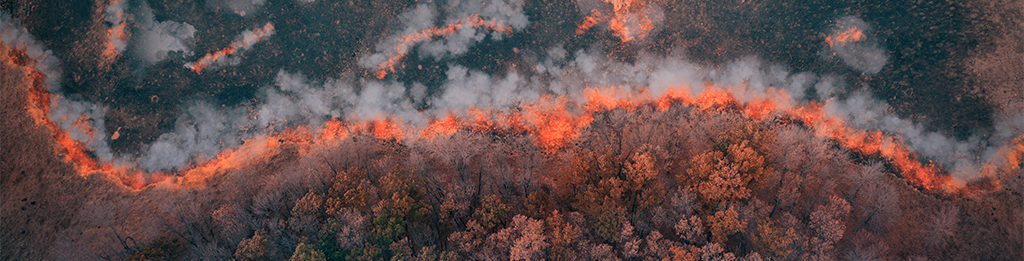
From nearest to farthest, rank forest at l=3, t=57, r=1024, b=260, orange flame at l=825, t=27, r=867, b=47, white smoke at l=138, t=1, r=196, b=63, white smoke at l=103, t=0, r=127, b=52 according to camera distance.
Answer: forest at l=3, t=57, r=1024, b=260 → white smoke at l=103, t=0, r=127, b=52 → white smoke at l=138, t=1, r=196, b=63 → orange flame at l=825, t=27, r=867, b=47

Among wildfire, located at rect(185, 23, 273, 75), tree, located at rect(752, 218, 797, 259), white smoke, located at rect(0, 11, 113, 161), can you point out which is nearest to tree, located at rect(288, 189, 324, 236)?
wildfire, located at rect(185, 23, 273, 75)

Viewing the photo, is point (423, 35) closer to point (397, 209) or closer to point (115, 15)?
point (397, 209)

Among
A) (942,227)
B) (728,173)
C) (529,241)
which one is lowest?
(942,227)

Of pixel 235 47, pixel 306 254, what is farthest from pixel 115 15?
pixel 306 254

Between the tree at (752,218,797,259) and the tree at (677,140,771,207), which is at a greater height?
the tree at (677,140,771,207)

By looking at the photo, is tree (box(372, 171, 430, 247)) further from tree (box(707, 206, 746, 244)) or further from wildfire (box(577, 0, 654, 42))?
tree (box(707, 206, 746, 244))

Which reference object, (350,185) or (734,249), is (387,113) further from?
(734,249)
